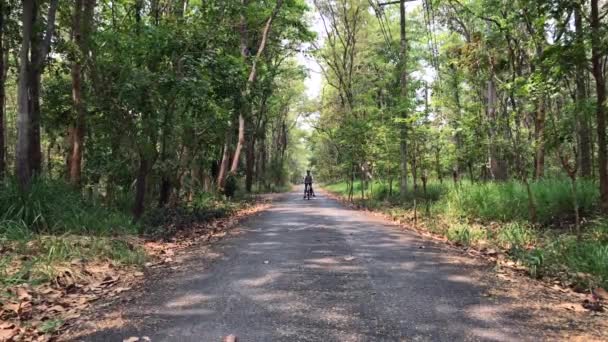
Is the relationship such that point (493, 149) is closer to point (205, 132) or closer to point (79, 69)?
point (205, 132)

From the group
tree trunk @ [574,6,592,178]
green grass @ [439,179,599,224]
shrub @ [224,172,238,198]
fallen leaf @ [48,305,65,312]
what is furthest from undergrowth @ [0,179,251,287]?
shrub @ [224,172,238,198]

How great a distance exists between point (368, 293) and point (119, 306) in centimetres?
264

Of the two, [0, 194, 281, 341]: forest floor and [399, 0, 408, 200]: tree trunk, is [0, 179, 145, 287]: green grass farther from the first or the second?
[399, 0, 408, 200]: tree trunk

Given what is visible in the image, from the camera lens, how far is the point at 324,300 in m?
4.81

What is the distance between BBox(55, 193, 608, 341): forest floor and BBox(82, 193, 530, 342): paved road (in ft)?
0.04

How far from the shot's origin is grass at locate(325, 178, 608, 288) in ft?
19.9

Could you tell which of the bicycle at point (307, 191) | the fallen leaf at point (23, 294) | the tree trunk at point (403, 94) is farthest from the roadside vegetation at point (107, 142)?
the bicycle at point (307, 191)

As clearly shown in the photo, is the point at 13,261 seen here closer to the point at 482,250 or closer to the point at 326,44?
the point at 482,250

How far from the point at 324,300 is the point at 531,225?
6.33 metres

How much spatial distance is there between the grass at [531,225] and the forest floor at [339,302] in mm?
575

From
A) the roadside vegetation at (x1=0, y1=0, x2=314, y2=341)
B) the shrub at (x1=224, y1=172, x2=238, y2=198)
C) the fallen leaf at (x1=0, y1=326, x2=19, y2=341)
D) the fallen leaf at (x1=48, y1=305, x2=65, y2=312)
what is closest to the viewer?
the fallen leaf at (x1=0, y1=326, x2=19, y2=341)

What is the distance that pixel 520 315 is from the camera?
4.36 meters

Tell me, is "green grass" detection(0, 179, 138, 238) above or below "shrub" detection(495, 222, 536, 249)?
above

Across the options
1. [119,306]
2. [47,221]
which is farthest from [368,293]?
[47,221]
